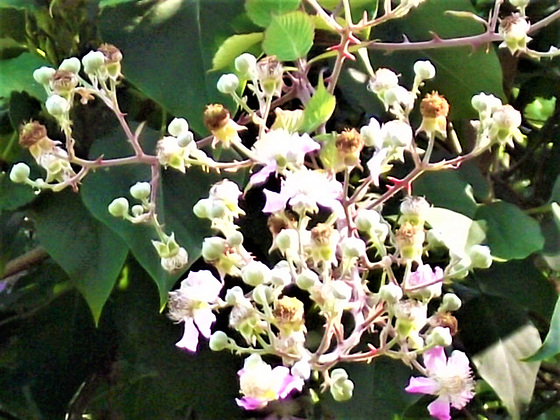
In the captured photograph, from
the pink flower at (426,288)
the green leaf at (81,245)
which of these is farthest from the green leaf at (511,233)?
the green leaf at (81,245)

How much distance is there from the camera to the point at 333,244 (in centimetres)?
40

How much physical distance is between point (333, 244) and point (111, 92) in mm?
158

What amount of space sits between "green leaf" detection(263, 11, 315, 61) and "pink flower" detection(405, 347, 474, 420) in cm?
17

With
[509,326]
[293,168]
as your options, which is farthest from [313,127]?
[509,326]

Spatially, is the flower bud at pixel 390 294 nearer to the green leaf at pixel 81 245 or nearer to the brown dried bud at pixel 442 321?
the brown dried bud at pixel 442 321

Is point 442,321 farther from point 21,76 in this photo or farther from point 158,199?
point 21,76

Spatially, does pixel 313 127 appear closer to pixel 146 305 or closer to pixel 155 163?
pixel 155 163

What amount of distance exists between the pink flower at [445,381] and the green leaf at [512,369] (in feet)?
0.48

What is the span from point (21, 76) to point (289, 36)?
0.22 meters

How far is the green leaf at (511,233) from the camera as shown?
55 centimetres

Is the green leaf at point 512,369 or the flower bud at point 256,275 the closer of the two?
the flower bud at point 256,275

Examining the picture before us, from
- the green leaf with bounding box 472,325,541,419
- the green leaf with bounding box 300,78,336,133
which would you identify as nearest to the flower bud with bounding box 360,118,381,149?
the green leaf with bounding box 300,78,336,133

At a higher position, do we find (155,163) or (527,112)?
(155,163)

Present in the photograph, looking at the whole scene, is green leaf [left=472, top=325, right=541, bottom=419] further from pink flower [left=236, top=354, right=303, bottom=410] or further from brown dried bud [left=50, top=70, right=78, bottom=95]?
brown dried bud [left=50, top=70, right=78, bottom=95]
